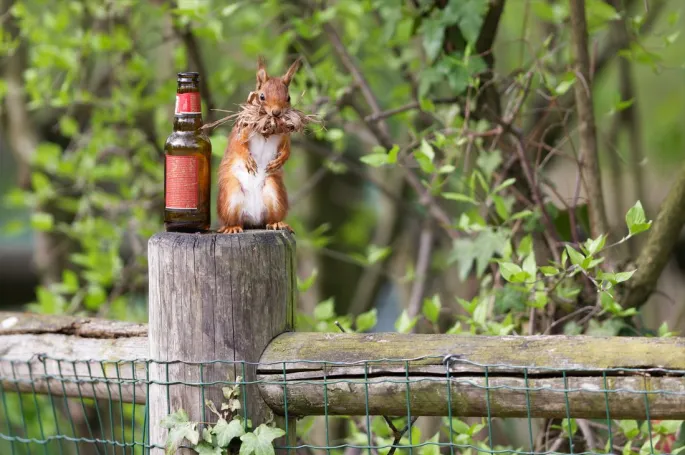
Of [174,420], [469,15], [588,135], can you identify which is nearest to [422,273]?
[588,135]

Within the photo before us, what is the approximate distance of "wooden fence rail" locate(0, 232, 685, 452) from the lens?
5.22 feet

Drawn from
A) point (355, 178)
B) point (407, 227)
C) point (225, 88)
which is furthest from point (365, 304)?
point (225, 88)

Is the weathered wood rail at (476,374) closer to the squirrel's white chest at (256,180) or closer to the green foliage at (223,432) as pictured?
the green foliage at (223,432)

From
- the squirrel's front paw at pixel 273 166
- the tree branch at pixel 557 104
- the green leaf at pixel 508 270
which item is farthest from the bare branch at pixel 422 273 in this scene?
the squirrel's front paw at pixel 273 166

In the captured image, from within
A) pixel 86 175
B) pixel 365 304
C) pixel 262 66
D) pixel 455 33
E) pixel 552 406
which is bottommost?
pixel 365 304

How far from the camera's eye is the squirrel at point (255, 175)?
198 cm

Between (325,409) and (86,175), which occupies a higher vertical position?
(86,175)

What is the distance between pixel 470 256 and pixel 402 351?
1.00 m

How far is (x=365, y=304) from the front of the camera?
5.00m

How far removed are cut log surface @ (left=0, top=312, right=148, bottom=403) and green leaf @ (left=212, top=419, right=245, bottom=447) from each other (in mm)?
321

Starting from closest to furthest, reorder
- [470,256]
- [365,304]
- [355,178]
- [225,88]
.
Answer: [470,256] → [225,88] → [365,304] → [355,178]

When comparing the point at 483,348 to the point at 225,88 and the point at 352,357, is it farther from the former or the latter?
the point at 225,88

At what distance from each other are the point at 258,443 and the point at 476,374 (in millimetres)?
448

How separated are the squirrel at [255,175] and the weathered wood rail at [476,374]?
1.14 feet
